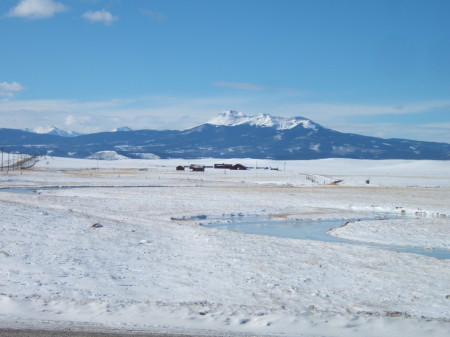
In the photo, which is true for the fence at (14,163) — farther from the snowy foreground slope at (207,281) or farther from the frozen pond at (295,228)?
the snowy foreground slope at (207,281)

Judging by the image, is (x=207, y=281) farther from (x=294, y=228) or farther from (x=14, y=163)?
(x=14, y=163)

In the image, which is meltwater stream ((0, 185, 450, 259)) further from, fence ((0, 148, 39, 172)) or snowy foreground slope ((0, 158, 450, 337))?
fence ((0, 148, 39, 172))

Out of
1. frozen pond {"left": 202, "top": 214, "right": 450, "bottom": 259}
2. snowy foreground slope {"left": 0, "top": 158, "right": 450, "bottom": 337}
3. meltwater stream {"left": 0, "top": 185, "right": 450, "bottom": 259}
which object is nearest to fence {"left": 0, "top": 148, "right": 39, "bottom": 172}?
meltwater stream {"left": 0, "top": 185, "right": 450, "bottom": 259}

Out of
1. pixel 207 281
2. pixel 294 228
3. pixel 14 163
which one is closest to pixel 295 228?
pixel 294 228

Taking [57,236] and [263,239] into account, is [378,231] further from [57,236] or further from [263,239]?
[57,236]

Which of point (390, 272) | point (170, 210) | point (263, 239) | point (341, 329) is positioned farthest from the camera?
point (170, 210)

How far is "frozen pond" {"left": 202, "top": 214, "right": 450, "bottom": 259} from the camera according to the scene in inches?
797

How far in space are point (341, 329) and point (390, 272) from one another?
5.72 metres

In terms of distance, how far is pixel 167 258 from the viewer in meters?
15.5

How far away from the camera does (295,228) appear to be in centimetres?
2639

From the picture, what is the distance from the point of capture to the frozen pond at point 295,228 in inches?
797

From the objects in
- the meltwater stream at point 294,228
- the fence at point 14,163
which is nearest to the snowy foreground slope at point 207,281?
the meltwater stream at point 294,228

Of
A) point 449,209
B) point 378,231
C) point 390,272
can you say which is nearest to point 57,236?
point 390,272

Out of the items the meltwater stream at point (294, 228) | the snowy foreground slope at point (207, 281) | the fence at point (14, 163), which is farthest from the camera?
the fence at point (14, 163)
